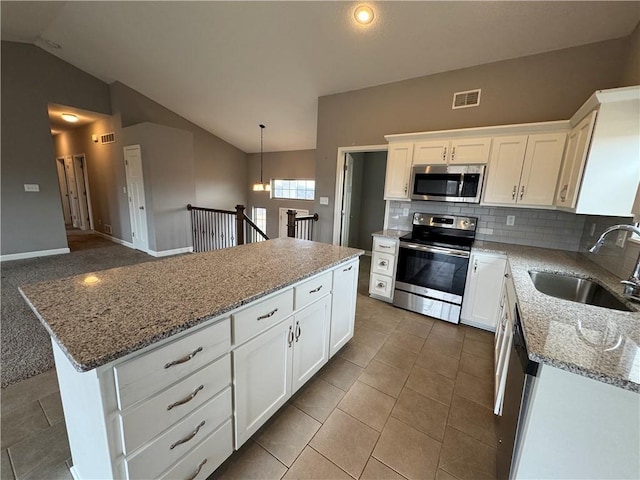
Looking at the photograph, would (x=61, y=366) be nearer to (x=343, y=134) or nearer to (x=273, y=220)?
(x=343, y=134)

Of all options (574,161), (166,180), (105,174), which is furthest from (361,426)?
(105,174)

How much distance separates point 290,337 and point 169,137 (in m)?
5.33

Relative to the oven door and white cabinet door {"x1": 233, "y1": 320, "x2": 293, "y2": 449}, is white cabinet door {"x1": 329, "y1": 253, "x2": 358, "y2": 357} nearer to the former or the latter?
white cabinet door {"x1": 233, "y1": 320, "x2": 293, "y2": 449}

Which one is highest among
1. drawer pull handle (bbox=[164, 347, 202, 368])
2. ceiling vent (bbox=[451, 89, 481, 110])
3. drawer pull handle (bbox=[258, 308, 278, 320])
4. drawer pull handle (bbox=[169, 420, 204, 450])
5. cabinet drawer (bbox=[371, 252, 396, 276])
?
ceiling vent (bbox=[451, 89, 481, 110])

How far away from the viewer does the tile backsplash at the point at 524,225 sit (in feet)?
9.05

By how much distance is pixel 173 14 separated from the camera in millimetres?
3201

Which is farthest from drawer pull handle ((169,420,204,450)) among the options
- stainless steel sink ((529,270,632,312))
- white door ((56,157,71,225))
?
white door ((56,157,71,225))

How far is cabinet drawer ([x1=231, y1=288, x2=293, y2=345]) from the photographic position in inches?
48.3

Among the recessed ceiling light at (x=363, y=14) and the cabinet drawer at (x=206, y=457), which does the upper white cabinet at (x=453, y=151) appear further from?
the cabinet drawer at (x=206, y=457)

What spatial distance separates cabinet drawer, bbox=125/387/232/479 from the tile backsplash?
3199 mm

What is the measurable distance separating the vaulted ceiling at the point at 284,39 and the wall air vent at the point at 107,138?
1119 millimetres

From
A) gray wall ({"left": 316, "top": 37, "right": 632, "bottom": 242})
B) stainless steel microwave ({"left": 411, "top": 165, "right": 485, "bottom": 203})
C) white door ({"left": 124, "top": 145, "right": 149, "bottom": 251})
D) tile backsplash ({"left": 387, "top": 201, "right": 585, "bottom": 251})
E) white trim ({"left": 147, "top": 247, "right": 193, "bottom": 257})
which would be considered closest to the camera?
gray wall ({"left": 316, "top": 37, "right": 632, "bottom": 242})

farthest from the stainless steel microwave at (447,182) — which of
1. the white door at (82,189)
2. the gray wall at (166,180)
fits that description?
the white door at (82,189)

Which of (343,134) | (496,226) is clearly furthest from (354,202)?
(496,226)
